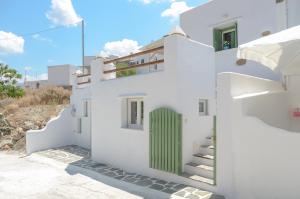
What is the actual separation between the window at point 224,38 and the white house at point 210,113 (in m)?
0.06

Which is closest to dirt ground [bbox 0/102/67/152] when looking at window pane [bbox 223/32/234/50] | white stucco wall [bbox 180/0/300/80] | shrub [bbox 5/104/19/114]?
shrub [bbox 5/104/19/114]

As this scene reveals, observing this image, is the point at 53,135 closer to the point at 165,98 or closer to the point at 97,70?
the point at 97,70

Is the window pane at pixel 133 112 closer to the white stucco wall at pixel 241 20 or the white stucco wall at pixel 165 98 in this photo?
the white stucco wall at pixel 165 98

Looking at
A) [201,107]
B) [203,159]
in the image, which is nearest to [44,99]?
[201,107]

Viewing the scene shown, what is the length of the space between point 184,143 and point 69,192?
4.40m

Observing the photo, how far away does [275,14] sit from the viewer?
11516 mm

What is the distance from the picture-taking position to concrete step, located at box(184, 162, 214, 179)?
8.08 m

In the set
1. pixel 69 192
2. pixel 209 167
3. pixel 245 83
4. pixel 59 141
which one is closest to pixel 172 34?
pixel 245 83

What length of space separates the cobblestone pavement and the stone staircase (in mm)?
403

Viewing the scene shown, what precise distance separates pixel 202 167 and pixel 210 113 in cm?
260

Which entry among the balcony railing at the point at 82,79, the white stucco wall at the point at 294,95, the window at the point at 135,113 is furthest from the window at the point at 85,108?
the white stucco wall at the point at 294,95

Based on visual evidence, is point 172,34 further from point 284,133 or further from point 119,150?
point 119,150

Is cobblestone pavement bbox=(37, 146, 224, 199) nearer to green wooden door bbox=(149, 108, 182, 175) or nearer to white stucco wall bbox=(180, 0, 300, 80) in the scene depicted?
green wooden door bbox=(149, 108, 182, 175)

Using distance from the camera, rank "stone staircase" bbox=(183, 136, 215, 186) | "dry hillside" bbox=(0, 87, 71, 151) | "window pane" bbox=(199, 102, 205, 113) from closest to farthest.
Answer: "stone staircase" bbox=(183, 136, 215, 186)
"window pane" bbox=(199, 102, 205, 113)
"dry hillside" bbox=(0, 87, 71, 151)
